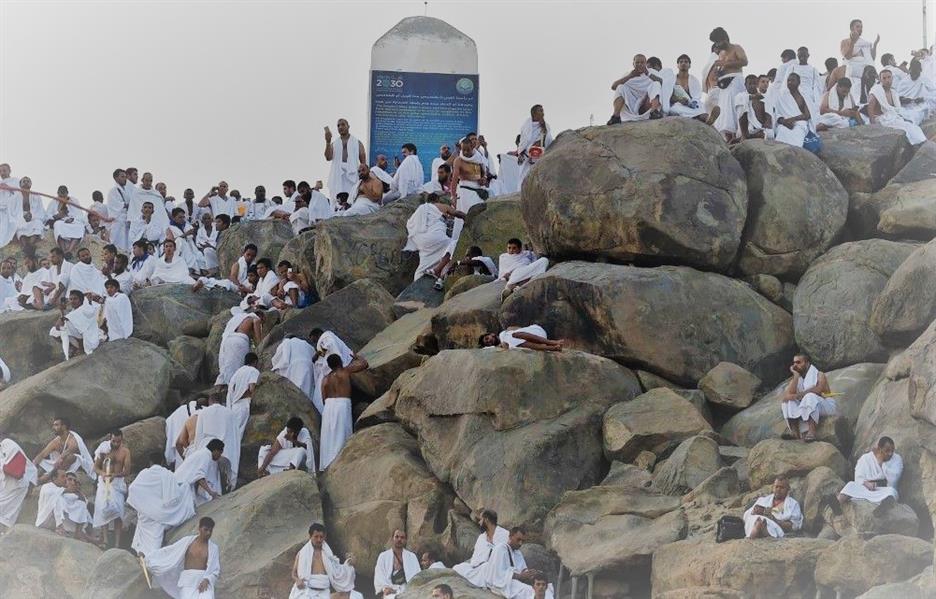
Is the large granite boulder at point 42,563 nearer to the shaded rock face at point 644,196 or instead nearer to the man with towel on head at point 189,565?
the man with towel on head at point 189,565

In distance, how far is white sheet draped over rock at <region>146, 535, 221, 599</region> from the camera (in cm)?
1798

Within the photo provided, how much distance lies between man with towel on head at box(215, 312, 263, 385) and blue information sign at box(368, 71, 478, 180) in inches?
282

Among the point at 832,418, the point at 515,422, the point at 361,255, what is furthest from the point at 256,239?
the point at 832,418

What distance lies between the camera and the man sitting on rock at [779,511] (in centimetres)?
1612

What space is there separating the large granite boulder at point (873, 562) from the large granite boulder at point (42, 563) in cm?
864

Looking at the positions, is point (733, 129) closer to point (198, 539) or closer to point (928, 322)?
point (928, 322)

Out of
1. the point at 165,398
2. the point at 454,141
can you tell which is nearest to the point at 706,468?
the point at 165,398

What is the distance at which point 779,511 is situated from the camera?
639 inches

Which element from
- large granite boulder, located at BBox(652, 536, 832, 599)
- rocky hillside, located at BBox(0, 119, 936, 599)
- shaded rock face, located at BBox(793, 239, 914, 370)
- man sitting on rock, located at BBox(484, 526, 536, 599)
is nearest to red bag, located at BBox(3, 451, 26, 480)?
rocky hillside, located at BBox(0, 119, 936, 599)

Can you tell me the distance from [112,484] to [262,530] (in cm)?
251

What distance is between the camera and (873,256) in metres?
20.4

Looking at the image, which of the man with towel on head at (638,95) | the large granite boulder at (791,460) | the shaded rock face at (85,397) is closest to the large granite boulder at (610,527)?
the large granite boulder at (791,460)

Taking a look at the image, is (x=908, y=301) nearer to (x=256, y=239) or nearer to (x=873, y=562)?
(x=873, y=562)

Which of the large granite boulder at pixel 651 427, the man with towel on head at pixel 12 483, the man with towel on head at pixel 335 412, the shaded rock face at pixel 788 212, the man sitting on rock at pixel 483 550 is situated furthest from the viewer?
the shaded rock face at pixel 788 212
